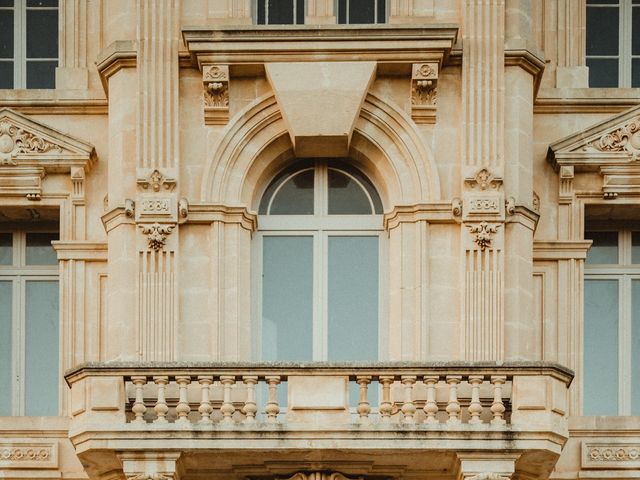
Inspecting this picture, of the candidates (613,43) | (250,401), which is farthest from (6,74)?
(613,43)

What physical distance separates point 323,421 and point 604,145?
614 cm

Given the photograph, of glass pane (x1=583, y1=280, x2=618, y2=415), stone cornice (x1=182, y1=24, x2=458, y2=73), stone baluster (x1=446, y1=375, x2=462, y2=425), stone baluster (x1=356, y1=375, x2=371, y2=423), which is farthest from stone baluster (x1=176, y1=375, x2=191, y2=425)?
glass pane (x1=583, y1=280, x2=618, y2=415)

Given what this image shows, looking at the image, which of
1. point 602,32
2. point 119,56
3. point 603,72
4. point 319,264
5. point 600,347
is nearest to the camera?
point 119,56

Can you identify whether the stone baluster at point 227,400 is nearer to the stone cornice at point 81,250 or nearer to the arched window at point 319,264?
the arched window at point 319,264

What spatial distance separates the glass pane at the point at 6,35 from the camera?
37.5 meters

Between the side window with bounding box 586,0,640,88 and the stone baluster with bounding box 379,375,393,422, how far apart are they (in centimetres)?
629

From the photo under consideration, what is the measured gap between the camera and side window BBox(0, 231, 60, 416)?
120ft

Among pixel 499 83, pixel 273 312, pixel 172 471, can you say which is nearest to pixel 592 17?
pixel 499 83

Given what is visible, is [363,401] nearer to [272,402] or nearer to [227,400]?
[272,402]

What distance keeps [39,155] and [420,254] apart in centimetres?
548

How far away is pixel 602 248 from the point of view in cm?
3706

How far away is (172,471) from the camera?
3297 centimetres

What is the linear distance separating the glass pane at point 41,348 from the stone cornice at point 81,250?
0.70 m

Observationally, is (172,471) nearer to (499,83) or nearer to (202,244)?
(202,244)
